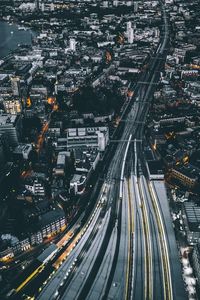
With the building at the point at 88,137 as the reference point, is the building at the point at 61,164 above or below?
below

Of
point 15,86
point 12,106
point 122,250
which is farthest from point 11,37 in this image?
point 122,250

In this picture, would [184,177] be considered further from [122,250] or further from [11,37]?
[11,37]

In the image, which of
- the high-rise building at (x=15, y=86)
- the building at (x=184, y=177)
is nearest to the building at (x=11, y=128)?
the high-rise building at (x=15, y=86)

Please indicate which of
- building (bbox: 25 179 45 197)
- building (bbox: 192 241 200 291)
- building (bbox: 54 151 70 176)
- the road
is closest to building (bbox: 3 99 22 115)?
building (bbox: 54 151 70 176)

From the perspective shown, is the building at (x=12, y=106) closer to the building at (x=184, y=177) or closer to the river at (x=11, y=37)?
the building at (x=184, y=177)

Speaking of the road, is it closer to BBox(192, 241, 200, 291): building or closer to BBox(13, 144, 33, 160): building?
BBox(192, 241, 200, 291): building

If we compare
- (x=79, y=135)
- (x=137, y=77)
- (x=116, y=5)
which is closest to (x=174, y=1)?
(x=116, y=5)
